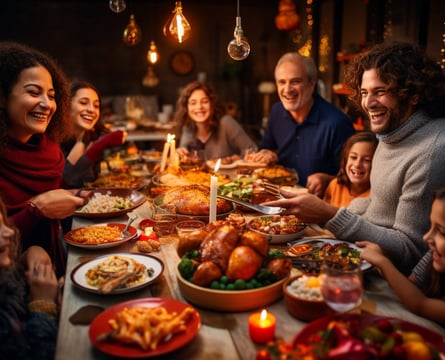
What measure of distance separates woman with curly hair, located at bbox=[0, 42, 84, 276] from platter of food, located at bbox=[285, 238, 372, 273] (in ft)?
3.36

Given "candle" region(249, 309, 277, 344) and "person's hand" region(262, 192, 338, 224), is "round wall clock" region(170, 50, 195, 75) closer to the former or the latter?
"person's hand" region(262, 192, 338, 224)

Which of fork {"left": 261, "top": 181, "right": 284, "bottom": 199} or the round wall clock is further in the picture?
the round wall clock

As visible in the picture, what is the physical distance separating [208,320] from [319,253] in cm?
55

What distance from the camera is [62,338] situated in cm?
128

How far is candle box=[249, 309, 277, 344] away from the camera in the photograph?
1.24 meters

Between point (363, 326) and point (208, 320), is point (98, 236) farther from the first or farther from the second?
point (363, 326)

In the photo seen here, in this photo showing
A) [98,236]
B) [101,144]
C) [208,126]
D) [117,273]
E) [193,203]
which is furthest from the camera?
[208,126]

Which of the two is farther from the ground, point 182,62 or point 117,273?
point 182,62

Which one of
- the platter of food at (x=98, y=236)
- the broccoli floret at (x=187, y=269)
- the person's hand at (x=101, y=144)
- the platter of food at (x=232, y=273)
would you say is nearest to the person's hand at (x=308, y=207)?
the platter of food at (x=232, y=273)

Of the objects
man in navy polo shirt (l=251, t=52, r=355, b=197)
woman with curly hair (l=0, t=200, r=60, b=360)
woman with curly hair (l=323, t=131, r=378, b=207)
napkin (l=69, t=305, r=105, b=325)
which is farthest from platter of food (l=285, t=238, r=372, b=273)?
man in navy polo shirt (l=251, t=52, r=355, b=197)

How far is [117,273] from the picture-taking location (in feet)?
5.22

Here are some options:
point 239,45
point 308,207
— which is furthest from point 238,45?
point 308,207

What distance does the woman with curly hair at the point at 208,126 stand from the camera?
4.31 m

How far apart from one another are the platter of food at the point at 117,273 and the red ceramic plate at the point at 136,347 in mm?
126
